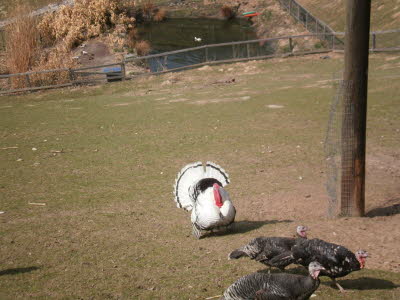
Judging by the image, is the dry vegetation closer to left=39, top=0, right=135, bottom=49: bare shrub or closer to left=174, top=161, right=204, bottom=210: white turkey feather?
left=39, top=0, right=135, bottom=49: bare shrub

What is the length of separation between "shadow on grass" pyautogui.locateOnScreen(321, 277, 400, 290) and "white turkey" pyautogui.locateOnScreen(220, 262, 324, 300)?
0.96 m

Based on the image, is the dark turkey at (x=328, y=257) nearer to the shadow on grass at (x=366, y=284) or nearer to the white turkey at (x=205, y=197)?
the shadow on grass at (x=366, y=284)

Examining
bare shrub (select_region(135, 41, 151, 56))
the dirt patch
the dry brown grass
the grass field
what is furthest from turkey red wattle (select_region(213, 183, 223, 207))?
bare shrub (select_region(135, 41, 151, 56))

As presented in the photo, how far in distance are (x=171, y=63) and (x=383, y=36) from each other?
12.8 m

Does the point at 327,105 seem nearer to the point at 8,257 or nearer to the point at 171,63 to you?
the point at 8,257

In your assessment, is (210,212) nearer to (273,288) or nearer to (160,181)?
(273,288)

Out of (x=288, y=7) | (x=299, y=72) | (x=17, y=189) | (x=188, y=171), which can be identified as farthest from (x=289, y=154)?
(x=288, y=7)

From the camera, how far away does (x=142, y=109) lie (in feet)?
64.4

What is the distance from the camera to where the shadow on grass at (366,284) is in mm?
6336

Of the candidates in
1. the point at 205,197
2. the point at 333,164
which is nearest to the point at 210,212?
the point at 205,197

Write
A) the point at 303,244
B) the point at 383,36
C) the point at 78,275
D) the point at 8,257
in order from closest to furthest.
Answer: the point at 303,244
the point at 78,275
the point at 8,257
the point at 383,36

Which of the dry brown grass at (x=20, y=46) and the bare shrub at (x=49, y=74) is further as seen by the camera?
the dry brown grass at (x=20, y=46)

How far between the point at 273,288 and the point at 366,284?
4.94ft

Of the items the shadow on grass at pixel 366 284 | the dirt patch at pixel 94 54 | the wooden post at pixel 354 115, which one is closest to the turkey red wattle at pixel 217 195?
the shadow on grass at pixel 366 284
